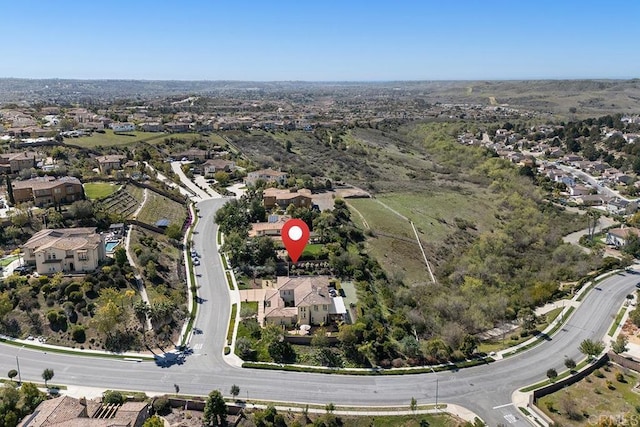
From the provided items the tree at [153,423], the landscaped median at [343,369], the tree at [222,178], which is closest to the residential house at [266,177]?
the tree at [222,178]

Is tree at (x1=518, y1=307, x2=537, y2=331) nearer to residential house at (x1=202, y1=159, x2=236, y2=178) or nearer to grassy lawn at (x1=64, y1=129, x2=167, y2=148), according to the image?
residential house at (x1=202, y1=159, x2=236, y2=178)

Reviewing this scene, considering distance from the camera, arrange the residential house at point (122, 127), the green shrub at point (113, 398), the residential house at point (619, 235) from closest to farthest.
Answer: the green shrub at point (113, 398) → the residential house at point (619, 235) → the residential house at point (122, 127)

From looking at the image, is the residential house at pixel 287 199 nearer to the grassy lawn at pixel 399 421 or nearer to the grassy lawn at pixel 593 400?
the grassy lawn at pixel 399 421

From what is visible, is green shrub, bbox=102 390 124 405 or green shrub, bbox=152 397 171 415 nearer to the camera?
green shrub, bbox=102 390 124 405

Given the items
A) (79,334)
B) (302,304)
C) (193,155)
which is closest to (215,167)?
(193,155)

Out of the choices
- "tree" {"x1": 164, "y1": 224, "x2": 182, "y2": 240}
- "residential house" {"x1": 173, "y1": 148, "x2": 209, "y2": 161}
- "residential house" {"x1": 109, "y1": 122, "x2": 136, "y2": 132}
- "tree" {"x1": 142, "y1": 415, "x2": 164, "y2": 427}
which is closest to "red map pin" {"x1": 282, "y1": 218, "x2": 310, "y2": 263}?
"tree" {"x1": 164, "y1": 224, "x2": 182, "y2": 240}
